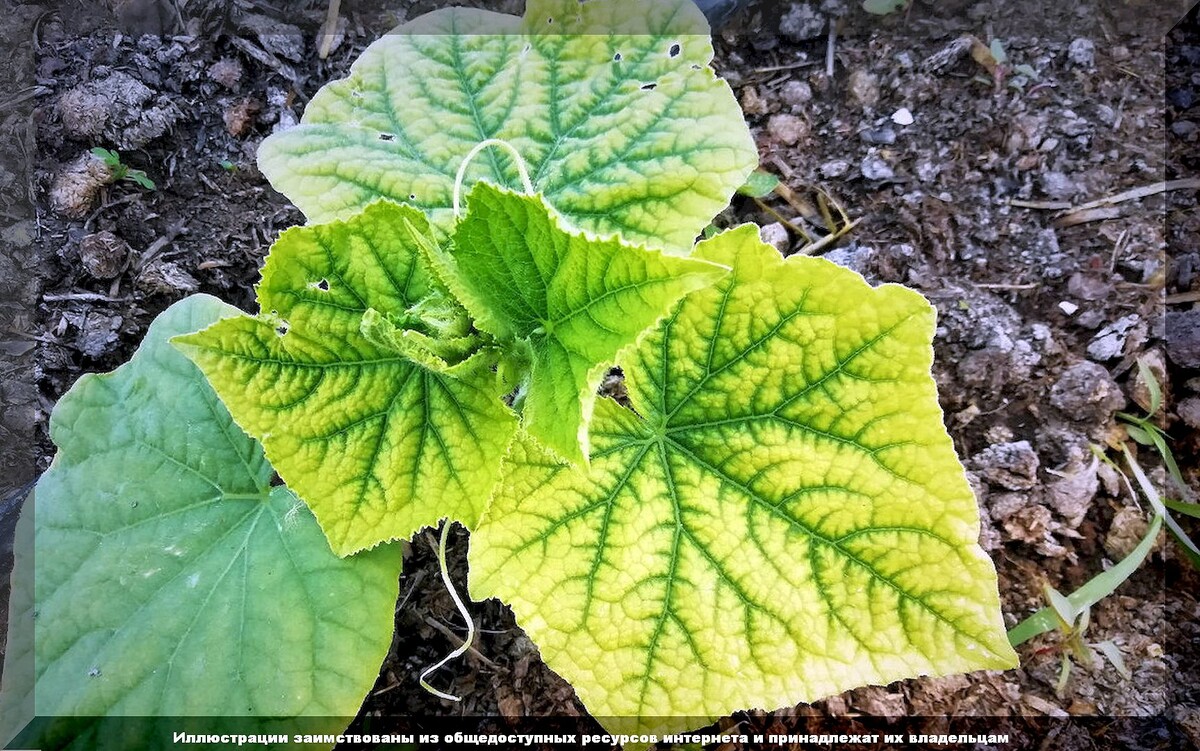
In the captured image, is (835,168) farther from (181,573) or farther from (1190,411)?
(181,573)

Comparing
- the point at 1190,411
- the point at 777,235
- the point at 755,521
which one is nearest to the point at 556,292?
the point at 755,521

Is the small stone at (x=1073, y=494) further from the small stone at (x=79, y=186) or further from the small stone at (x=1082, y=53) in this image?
the small stone at (x=79, y=186)

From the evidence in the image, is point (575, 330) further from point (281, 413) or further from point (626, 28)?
point (626, 28)

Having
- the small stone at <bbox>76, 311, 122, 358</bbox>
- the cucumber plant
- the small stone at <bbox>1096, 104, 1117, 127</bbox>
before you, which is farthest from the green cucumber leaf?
the small stone at <bbox>1096, 104, 1117, 127</bbox>

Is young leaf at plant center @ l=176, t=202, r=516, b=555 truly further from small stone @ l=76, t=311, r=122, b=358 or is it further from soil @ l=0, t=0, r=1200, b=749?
small stone @ l=76, t=311, r=122, b=358

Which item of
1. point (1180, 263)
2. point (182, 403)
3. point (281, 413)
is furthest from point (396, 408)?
point (1180, 263)

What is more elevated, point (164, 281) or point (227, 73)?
point (227, 73)
